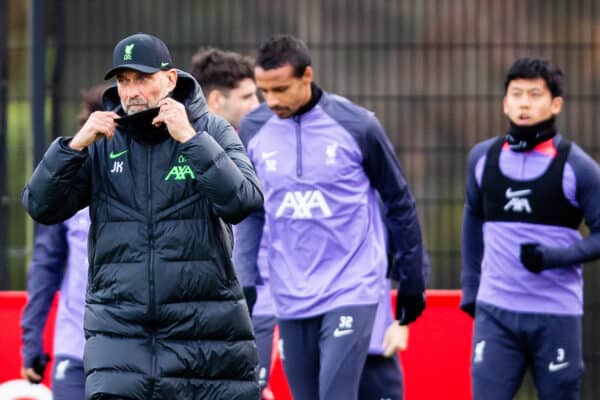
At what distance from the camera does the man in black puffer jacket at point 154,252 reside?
20.1 ft

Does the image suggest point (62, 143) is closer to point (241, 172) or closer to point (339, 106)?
point (241, 172)

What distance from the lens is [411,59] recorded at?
36.9 ft

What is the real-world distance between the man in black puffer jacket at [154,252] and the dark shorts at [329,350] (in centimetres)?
155

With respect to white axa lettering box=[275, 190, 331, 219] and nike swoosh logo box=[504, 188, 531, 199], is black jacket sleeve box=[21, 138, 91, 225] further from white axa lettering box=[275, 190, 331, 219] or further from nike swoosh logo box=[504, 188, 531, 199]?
nike swoosh logo box=[504, 188, 531, 199]

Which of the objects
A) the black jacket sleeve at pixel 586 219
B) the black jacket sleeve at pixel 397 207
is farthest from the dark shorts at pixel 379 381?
the black jacket sleeve at pixel 586 219

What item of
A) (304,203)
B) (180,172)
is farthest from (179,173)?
(304,203)

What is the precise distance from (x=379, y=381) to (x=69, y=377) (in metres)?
1.57

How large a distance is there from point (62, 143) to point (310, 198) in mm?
1953

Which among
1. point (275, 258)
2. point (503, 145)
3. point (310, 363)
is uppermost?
point (503, 145)

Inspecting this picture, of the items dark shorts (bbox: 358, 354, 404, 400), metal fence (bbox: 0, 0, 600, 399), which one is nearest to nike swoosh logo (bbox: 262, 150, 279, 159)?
dark shorts (bbox: 358, 354, 404, 400)

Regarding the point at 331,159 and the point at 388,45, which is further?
the point at 388,45

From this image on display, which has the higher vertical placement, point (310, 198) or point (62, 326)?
point (310, 198)

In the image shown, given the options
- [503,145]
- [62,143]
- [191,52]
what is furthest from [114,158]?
[191,52]

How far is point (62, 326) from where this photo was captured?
8.16m
